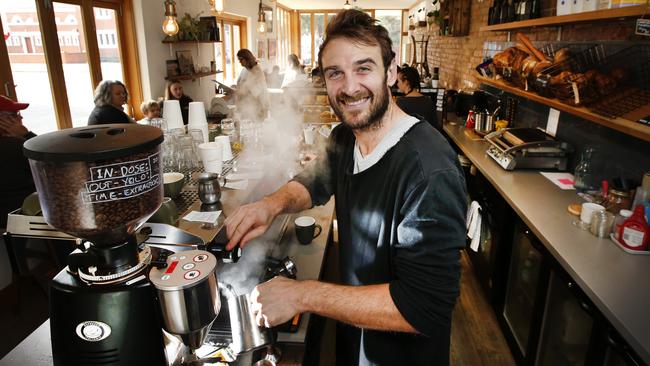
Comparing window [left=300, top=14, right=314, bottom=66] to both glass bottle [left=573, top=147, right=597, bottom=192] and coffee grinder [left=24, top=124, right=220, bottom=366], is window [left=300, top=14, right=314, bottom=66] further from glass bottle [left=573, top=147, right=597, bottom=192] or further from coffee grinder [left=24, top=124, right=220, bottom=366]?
coffee grinder [left=24, top=124, right=220, bottom=366]

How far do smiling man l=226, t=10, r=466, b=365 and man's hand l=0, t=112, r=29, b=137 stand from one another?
250 centimetres

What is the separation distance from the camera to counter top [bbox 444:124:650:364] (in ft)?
4.41

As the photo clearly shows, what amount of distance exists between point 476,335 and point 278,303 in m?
2.12

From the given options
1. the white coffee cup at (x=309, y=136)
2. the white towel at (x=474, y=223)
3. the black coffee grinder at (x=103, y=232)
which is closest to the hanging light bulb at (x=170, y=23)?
the white coffee cup at (x=309, y=136)

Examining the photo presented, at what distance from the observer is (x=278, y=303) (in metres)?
1.01

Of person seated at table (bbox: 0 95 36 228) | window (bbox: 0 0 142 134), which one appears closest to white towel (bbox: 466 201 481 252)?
person seated at table (bbox: 0 95 36 228)

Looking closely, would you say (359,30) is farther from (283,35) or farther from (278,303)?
(283,35)

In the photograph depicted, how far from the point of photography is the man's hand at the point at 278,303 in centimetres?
100

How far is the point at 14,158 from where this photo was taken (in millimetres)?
2766

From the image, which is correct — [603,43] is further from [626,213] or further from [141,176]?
[141,176]

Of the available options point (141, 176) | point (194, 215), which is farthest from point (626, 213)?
point (141, 176)

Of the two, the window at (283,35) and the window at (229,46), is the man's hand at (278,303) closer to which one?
the window at (229,46)

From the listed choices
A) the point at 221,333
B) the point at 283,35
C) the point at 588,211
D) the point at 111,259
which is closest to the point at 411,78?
the point at 588,211

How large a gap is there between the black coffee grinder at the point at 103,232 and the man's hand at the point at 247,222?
0.28 metres
